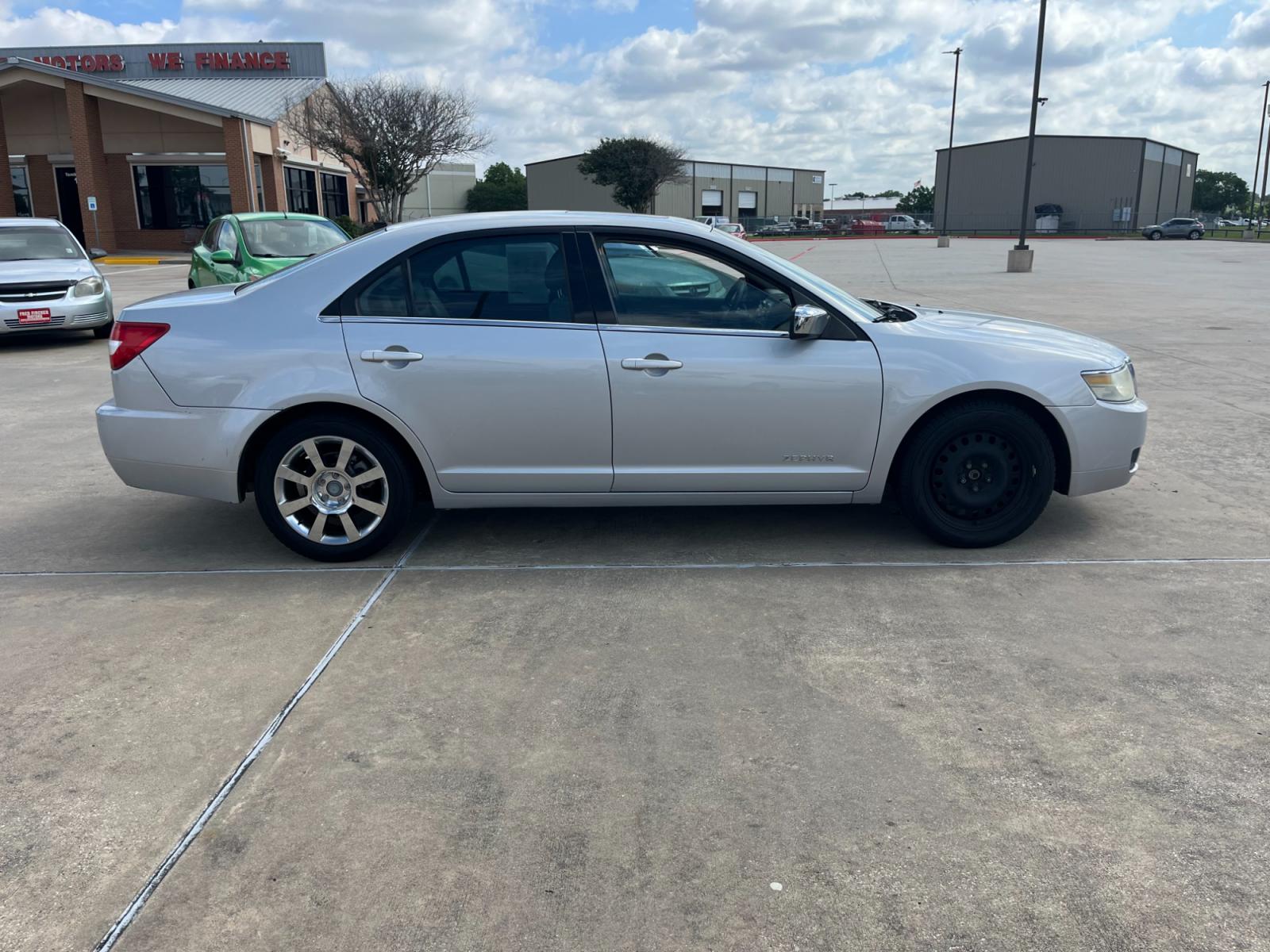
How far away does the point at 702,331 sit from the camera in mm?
4699

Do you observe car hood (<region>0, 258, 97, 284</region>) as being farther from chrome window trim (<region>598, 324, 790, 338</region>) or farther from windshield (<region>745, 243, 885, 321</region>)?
windshield (<region>745, 243, 885, 321</region>)

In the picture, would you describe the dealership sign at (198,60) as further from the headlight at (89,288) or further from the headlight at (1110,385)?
the headlight at (1110,385)

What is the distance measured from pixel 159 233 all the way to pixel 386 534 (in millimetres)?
41053

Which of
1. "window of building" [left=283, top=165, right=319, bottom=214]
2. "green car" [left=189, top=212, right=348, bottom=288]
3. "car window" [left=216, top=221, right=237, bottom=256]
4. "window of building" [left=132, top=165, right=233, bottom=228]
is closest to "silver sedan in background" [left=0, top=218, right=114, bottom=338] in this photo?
"green car" [left=189, top=212, right=348, bottom=288]

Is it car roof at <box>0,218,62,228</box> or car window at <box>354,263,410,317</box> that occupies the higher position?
car roof at <box>0,218,62,228</box>

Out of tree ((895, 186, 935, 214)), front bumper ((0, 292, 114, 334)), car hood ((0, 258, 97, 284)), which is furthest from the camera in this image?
tree ((895, 186, 935, 214))

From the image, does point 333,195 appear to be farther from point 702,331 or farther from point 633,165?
point 702,331

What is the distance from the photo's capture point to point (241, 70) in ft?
156

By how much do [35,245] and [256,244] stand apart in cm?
290

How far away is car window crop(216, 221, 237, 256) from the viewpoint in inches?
543

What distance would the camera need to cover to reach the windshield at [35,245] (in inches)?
524

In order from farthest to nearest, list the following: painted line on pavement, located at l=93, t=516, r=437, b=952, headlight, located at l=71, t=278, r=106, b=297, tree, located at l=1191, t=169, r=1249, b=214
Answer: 1. tree, located at l=1191, t=169, r=1249, b=214
2. headlight, located at l=71, t=278, r=106, b=297
3. painted line on pavement, located at l=93, t=516, r=437, b=952

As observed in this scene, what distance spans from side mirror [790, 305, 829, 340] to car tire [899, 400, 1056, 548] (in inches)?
29.2

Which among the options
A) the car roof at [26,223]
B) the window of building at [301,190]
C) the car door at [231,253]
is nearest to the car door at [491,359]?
the car door at [231,253]
